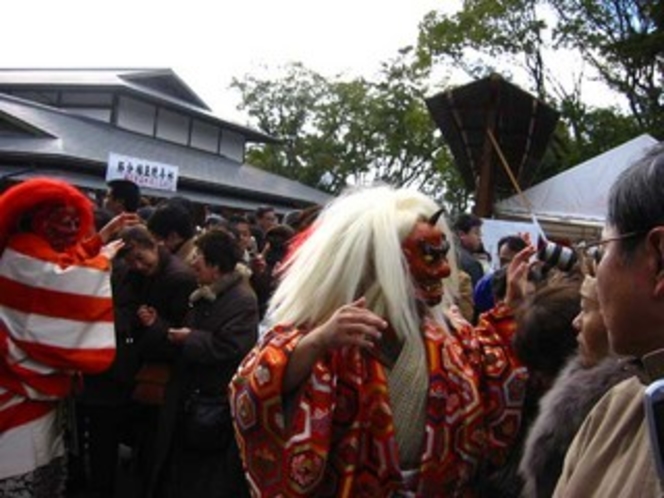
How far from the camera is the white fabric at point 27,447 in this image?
2.82 metres

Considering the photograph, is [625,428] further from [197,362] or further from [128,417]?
[128,417]

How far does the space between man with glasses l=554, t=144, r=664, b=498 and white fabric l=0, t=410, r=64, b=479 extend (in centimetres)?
230

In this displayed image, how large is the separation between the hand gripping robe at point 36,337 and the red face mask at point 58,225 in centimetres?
6

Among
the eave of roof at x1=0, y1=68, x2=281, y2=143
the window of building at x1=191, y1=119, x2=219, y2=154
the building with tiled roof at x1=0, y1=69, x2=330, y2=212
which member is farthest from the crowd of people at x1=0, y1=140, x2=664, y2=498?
the window of building at x1=191, y1=119, x2=219, y2=154

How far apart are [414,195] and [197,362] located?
176 cm

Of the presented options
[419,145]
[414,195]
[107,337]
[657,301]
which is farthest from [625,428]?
[419,145]

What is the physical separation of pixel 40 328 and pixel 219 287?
3.10 ft

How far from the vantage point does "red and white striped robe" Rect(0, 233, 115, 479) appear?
2854 mm

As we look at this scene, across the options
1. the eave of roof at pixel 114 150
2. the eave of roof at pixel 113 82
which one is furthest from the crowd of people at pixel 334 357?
the eave of roof at pixel 113 82

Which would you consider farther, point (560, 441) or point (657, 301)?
point (560, 441)

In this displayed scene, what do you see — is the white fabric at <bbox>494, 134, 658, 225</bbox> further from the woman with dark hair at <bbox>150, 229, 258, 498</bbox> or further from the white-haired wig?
the white-haired wig

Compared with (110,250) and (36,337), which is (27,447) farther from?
(110,250)

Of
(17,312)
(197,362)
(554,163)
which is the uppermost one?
(554,163)

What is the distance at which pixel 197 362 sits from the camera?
345cm
